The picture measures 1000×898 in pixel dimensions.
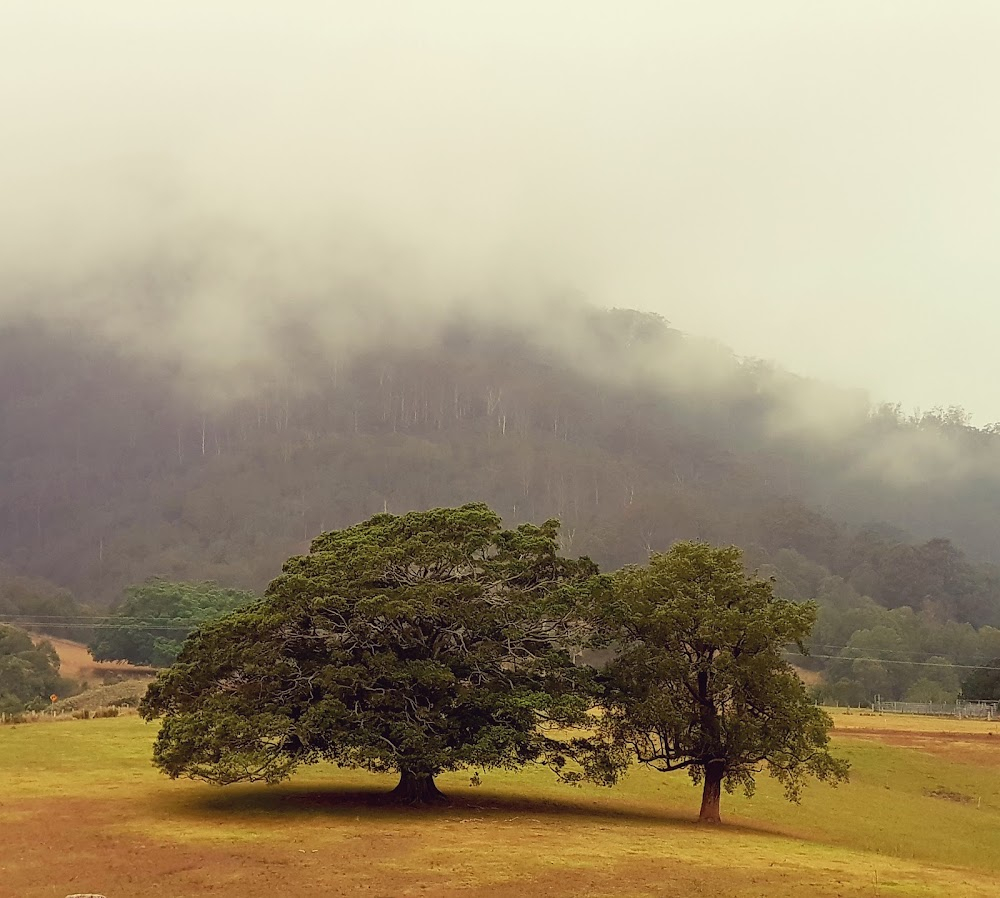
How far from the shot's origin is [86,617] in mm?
169750

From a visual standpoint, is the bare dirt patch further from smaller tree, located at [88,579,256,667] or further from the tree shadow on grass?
smaller tree, located at [88,579,256,667]

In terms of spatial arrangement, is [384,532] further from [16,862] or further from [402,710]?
[16,862]

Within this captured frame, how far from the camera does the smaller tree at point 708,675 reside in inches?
1454

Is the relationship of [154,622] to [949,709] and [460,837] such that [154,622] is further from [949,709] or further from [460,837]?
[460,837]

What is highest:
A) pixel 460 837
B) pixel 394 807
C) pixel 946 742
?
pixel 946 742

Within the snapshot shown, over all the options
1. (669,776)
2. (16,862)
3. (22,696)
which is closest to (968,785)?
(669,776)

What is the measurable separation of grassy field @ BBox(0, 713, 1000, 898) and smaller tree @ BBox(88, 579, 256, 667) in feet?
280

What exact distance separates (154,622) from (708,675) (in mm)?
118492

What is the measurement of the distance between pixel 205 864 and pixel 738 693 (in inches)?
774

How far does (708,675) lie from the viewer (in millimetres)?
38062

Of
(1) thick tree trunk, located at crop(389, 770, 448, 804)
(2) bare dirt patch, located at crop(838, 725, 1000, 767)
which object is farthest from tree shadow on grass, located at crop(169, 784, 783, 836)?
(2) bare dirt patch, located at crop(838, 725, 1000, 767)

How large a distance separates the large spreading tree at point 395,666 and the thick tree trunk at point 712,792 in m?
5.61

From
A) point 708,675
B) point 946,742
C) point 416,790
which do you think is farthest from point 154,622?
point 708,675

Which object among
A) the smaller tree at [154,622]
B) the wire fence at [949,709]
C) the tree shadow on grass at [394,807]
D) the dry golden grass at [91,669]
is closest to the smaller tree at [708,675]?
the tree shadow on grass at [394,807]
